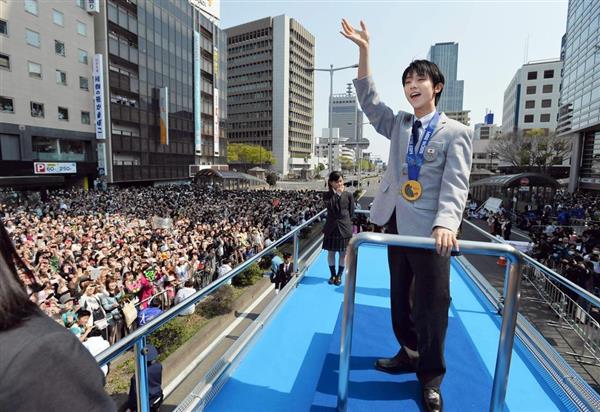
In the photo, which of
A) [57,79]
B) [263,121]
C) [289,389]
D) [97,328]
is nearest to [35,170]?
[57,79]

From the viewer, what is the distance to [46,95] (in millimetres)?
27562

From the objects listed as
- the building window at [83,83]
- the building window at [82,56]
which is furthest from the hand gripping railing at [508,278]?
the building window at [82,56]

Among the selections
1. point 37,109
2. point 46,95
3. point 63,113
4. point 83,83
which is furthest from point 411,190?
point 83,83

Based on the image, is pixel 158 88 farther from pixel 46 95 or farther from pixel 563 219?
pixel 563 219

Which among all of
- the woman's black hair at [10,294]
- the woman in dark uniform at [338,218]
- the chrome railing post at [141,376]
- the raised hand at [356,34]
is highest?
the raised hand at [356,34]

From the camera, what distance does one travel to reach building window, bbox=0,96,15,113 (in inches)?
966

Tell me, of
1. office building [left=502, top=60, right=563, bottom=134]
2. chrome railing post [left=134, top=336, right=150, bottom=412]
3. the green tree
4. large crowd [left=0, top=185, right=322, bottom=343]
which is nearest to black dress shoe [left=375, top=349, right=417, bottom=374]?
chrome railing post [left=134, top=336, right=150, bottom=412]

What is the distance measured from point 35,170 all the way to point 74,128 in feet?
17.9

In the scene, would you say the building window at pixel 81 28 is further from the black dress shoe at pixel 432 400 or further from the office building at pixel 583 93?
the office building at pixel 583 93

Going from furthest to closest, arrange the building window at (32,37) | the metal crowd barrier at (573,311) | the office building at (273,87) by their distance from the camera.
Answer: the office building at (273,87), the building window at (32,37), the metal crowd barrier at (573,311)

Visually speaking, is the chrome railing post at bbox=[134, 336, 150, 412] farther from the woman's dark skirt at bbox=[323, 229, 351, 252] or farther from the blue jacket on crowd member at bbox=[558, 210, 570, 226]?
the blue jacket on crowd member at bbox=[558, 210, 570, 226]

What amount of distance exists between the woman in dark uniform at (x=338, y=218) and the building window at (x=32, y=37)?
31973mm

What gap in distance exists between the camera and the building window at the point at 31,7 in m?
25.6

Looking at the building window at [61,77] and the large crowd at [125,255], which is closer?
the large crowd at [125,255]
